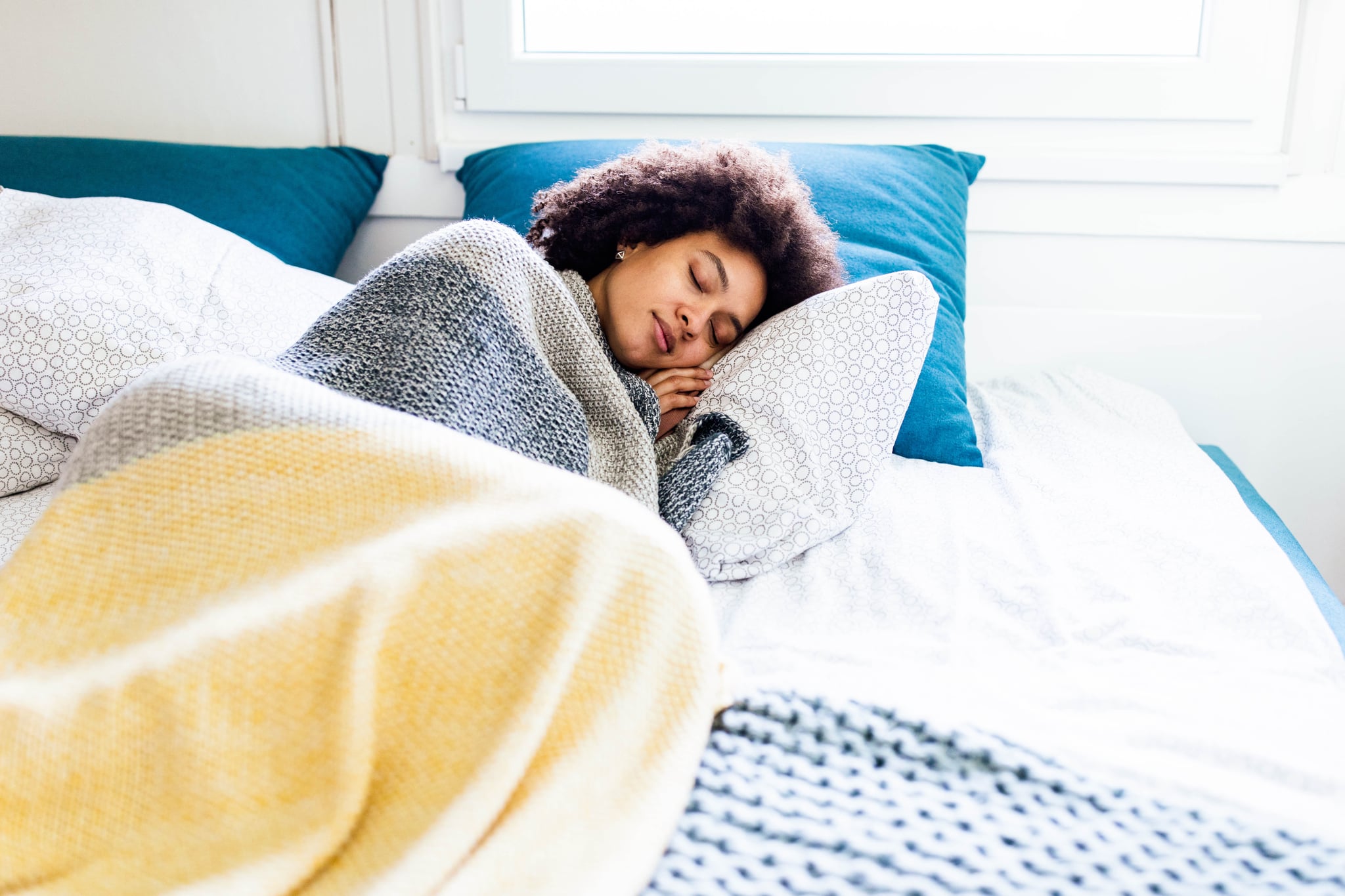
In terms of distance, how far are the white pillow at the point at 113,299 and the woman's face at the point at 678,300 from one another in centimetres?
40

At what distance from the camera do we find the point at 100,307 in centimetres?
105

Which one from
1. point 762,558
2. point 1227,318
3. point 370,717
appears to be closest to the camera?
point 370,717

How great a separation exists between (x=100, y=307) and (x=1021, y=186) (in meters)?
1.45

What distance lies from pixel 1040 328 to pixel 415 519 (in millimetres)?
1437

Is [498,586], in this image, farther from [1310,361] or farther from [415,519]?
[1310,361]

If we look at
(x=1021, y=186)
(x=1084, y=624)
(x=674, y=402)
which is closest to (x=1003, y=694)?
(x=1084, y=624)

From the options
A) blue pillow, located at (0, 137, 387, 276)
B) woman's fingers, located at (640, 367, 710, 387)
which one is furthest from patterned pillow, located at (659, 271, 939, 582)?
blue pillow, located at (0, 137, 387, 276)

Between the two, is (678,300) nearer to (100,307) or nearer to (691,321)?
(691,321)

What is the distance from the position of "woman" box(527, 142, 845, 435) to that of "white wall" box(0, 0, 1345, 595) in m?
0.46

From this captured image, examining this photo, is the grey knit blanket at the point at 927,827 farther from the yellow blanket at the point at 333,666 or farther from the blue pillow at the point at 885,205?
the blue pillow at the point at 885,205

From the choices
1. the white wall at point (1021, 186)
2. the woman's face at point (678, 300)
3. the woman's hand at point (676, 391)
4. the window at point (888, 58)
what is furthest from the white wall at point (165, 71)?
the woman's hand at point (676, 391)

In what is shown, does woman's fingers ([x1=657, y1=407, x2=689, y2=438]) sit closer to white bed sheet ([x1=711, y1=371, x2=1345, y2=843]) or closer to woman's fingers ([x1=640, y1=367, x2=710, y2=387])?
woman's fingers ([x1=640, y1=367, x2=710, y2=387])

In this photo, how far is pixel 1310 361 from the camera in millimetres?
1744

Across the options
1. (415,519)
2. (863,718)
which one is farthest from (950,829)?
(415,519)
